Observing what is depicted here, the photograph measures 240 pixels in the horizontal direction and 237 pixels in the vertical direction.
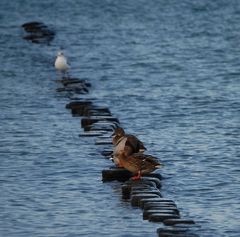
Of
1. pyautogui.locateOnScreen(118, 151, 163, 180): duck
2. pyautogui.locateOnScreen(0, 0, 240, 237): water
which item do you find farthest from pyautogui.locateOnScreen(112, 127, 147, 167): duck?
pyautogui.locateOnScreen(0, 0, 240, 237): water

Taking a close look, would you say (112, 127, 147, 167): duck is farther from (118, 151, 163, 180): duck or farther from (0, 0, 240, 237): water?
(0, 0, 240, 237): water

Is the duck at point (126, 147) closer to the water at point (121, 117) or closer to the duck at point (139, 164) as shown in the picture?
the duck at point (139, 164)

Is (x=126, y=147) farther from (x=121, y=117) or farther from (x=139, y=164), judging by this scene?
(x=121, y=117)

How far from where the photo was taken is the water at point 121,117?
772 inches

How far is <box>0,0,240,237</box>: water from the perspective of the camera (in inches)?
772

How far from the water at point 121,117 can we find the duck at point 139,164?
14.7 inches

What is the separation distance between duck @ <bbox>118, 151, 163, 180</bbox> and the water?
1.23ft

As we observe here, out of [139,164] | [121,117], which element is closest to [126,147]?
[139,164]

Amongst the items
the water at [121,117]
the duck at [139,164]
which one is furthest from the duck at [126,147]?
the water at [121,117]

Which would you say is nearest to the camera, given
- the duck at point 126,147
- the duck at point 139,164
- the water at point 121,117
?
the water at point 121,117

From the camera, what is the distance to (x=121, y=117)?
2875 cm

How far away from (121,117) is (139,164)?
25.9 feet

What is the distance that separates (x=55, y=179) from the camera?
864 inches

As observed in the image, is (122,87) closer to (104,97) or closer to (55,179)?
(104,97)
